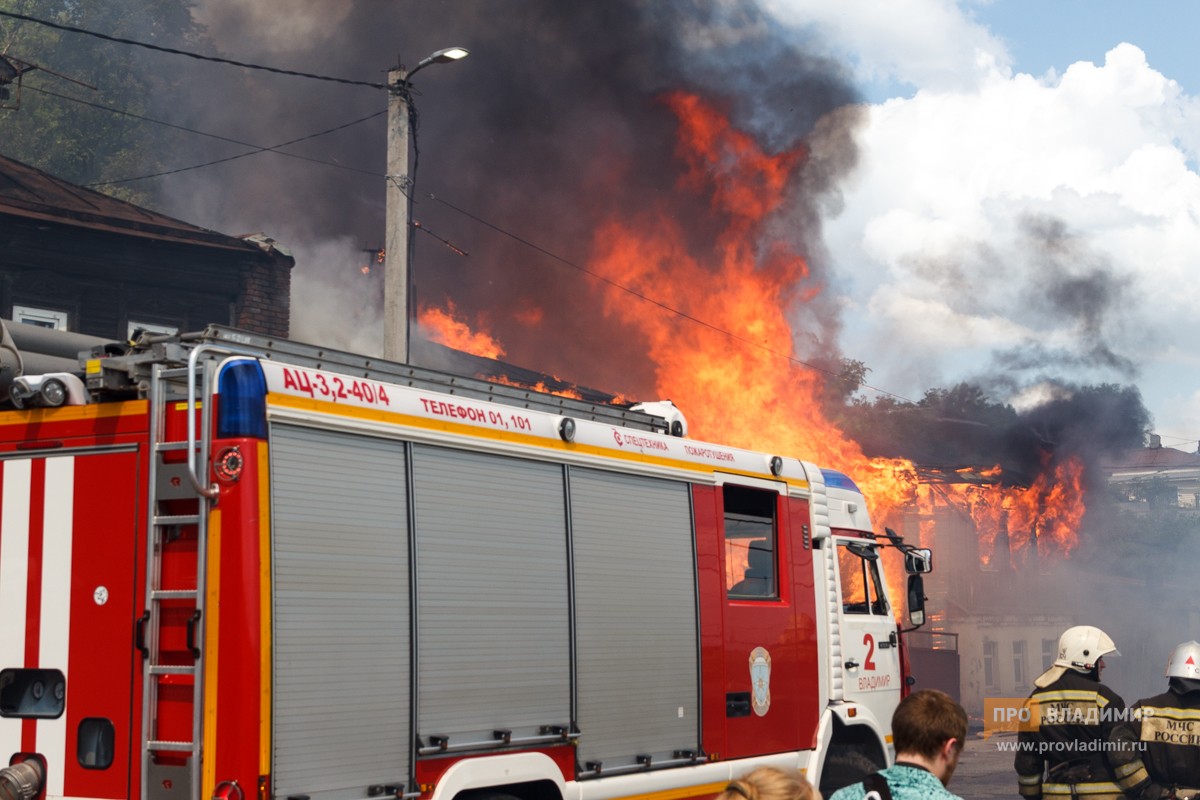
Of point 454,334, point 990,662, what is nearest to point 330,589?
point 454,334

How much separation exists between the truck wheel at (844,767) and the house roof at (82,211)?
15.8m

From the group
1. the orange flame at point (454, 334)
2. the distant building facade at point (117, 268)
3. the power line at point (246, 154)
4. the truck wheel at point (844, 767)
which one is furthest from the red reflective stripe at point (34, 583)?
the power line at point (246, 154)

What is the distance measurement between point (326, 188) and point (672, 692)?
31.0m

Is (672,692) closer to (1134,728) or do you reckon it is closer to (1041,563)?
(1134,728)

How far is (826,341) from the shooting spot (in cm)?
3584

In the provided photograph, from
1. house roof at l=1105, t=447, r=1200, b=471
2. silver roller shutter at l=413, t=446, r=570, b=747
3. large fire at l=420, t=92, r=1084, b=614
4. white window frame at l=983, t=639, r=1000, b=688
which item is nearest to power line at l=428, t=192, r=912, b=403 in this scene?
large fire at l=420, t=92, r=1084, b=614

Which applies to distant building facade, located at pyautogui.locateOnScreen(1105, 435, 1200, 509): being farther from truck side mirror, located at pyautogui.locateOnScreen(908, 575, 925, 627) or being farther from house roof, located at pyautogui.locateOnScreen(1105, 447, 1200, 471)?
truck side mirror, located at pyautogui.locateOnScreen(908, 575, 925, 627)

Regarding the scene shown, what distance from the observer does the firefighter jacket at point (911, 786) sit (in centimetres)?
405

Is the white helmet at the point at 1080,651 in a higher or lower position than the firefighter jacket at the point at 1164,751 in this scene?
higher

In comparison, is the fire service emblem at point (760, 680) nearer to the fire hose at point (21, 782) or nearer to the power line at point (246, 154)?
the fire hose at point (21, 782)

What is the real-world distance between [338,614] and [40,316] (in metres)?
17.2

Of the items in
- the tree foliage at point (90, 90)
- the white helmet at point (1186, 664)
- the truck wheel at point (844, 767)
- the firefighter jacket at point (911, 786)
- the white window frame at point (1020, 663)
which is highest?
the tree foliage at point (90, 90)

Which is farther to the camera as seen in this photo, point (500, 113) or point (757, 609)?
point (500, 113)

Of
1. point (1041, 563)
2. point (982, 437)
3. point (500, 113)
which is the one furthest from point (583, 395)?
point (1041, 563)
